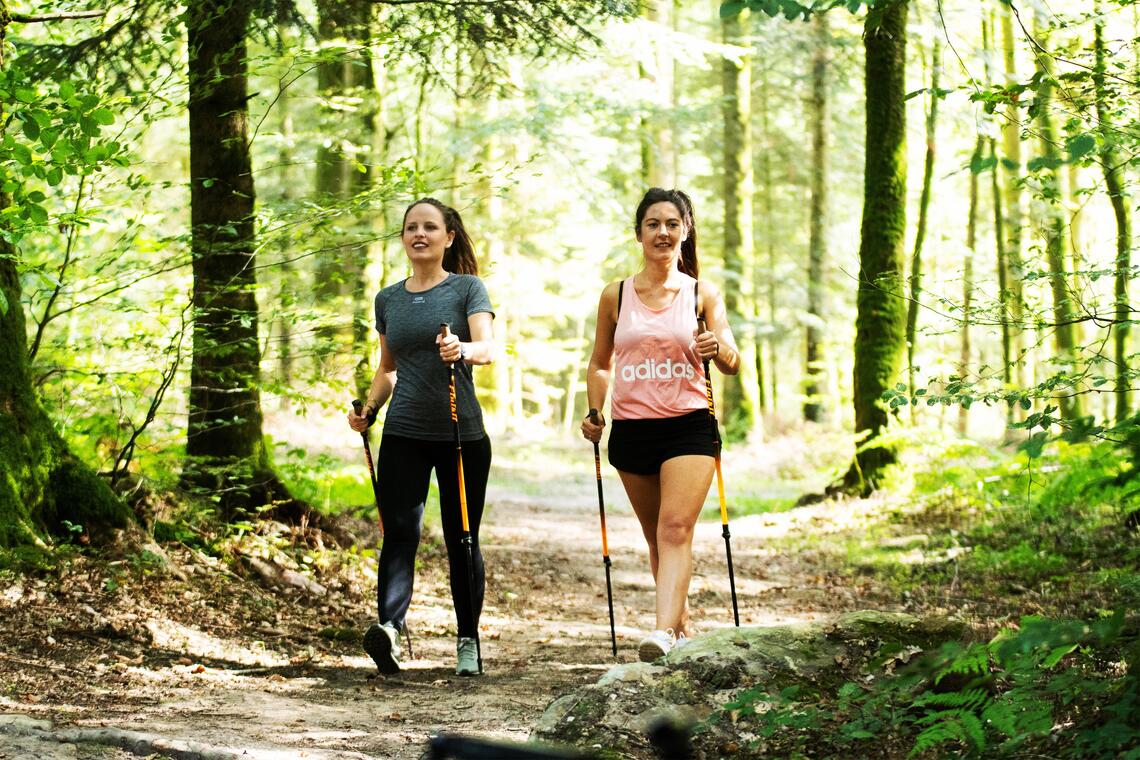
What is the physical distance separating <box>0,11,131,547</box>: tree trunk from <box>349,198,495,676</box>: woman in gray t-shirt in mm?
1862

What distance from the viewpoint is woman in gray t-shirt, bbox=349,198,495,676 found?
19.5 ft

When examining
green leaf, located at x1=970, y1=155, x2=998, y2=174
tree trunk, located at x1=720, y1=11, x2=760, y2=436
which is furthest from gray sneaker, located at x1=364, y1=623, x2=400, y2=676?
tree trunk, located at x1=720, y1=11, x2=760, y2=436

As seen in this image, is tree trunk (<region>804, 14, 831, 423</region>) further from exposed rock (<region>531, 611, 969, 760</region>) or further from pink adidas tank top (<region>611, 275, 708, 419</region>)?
exposed rock (<region>531, 611, 969, 760</region>)

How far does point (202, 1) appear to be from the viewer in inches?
259

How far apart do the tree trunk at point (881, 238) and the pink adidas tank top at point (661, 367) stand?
7.50m

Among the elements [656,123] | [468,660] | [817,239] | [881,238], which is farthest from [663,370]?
[817,239]

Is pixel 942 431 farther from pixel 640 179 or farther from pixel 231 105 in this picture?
pixel 640 179

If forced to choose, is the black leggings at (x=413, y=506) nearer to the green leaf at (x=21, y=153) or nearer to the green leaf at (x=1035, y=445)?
the green leaf at (x=21, y=153)

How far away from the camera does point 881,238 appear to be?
41.1 ft

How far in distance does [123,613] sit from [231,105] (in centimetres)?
386

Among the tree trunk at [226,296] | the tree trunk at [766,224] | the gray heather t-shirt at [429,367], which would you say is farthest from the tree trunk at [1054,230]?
the tree trunk at [766,224]

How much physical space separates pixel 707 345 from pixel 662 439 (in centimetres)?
53

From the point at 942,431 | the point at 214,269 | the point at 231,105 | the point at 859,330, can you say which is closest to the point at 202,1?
the point at 231,105

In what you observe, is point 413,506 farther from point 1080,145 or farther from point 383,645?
point 1080,145
